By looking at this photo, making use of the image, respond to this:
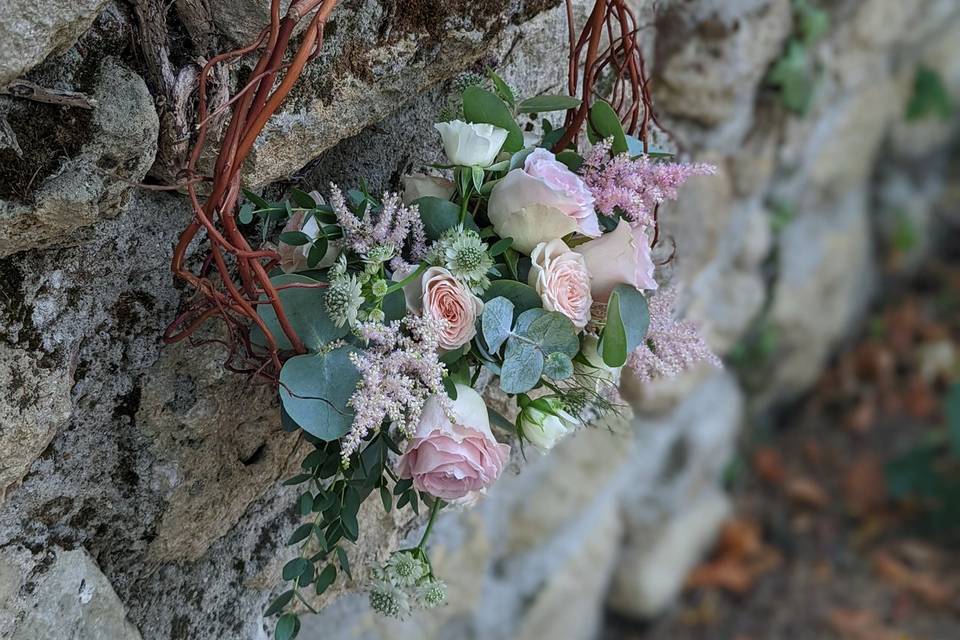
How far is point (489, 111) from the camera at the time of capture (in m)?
0.61

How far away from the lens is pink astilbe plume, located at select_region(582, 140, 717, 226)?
0.60 meters

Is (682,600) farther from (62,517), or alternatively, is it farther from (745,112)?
(62,517)

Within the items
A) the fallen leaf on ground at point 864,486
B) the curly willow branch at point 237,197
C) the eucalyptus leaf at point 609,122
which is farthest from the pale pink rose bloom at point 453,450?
the fallen leaf on ground at point 864,486

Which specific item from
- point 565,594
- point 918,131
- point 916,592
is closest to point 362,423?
point 565,594

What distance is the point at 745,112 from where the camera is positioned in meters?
1.30

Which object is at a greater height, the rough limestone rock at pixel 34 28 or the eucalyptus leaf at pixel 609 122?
the rough limestone rock at pixel 34 28

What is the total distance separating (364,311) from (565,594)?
0.98 meters

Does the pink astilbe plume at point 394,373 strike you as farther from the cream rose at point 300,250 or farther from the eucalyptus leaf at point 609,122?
the eucalyptus leaf at point 609,122

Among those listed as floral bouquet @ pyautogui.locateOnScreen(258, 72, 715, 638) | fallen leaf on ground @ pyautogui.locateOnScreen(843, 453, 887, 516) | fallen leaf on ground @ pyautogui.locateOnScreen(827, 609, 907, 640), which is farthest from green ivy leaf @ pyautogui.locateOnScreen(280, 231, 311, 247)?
fallen leaf on ground @ pyautogui.locateOnScreen(843, 453, 887, 516)

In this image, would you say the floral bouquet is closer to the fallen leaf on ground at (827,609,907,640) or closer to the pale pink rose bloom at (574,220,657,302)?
the pale pink rose bloom at (574,220,657,302)

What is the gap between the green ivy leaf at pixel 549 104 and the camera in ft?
2.17

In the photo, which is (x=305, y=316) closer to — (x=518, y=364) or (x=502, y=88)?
(x=518, y=364)

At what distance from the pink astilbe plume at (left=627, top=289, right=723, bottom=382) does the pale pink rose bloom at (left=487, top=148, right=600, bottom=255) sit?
0.12 meters

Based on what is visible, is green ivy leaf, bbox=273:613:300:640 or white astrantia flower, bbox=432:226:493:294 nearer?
white astrantia flower, bbox=432:226:493:294
